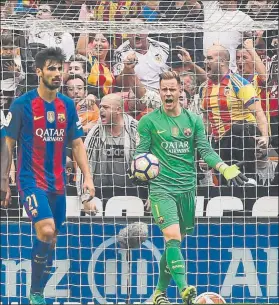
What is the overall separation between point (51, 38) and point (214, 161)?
9.50ft

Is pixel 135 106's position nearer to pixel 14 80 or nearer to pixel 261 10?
pixel 14 80

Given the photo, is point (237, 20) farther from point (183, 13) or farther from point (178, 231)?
point (178, 231)

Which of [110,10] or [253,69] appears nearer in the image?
[253,69]

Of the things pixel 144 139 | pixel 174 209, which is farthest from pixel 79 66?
pixel 174 209

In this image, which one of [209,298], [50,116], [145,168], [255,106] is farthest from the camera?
[255,106]

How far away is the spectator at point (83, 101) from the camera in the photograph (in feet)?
38.3

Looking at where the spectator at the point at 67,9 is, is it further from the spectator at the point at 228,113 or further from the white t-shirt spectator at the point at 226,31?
the spectator at the point at 228,113

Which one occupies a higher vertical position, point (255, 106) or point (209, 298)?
point (255, 106)

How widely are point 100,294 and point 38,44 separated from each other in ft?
8.87

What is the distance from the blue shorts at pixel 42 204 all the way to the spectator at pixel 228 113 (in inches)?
101

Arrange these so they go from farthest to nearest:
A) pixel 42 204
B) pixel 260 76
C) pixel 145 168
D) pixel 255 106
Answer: pixel 260 76
pixel 255 106
pixel 145 168
pixel 42 204

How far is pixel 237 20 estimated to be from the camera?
38.6 feet

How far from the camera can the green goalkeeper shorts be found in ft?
31.6

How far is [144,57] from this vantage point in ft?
38.6
